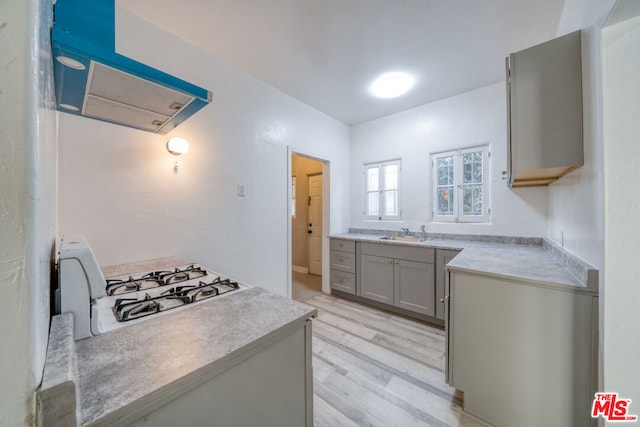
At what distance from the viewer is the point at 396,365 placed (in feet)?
6.25

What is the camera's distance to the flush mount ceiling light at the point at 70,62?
0.75m

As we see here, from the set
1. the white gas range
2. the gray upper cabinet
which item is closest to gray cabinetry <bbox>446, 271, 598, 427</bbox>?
the gray upper cabinet

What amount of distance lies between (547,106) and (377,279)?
2240 mm

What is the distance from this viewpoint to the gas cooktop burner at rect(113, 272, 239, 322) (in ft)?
3.02

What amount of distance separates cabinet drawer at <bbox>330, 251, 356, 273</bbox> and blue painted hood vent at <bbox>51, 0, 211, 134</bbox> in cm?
258

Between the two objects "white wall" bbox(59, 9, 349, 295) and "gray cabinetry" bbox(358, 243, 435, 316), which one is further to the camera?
"gray cabinetry" bbox(358, 243, 435, 316)

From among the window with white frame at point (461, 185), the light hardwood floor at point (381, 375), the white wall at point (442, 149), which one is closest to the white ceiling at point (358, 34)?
the white wall at point (442, 149)

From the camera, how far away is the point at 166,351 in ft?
2.28

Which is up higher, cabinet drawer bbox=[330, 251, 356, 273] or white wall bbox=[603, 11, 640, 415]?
white wall bbox=[603, 11, 640, 415]

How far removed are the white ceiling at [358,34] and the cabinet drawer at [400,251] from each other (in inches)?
72.4

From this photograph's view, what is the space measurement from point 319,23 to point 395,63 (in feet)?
2.81

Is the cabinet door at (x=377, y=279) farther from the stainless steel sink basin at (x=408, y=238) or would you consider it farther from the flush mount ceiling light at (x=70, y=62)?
the flush mount ceiling light at (x=70, y=62)

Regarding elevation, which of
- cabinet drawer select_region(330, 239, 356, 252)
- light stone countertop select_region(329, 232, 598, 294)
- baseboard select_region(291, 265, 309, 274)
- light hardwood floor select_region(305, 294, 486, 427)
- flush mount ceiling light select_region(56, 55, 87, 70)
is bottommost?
light hardwood floor select_region(305, 294, 486, 427)

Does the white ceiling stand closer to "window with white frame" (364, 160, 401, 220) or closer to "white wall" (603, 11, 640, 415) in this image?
"white wall" (603, 11, 640, 415)
